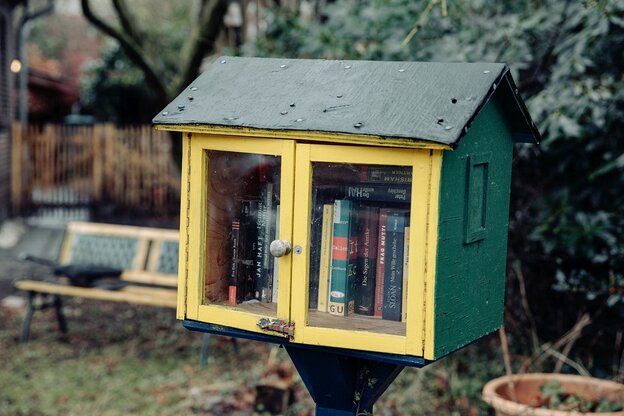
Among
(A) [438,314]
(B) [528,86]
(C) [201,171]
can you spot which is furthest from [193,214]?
(B) [528,86]

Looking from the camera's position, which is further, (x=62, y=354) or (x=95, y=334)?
(x=95, y=334)

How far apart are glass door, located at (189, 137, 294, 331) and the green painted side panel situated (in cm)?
48

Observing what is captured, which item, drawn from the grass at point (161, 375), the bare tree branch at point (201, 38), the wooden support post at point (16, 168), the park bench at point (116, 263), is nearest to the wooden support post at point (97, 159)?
the wooden support post at point (16, 168)

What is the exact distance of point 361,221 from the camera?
2.70m

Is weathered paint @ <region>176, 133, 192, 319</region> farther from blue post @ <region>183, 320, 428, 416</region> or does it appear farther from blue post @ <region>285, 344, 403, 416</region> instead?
blue post @ <region>285, 344, 403, 416</region>

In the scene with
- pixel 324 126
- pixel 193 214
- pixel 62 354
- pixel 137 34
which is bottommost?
pixel 62 354

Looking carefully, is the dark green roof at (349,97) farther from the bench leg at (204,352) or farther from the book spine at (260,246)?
the bench leg at (204,352)

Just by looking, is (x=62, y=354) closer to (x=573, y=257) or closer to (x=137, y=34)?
(x=137, y=34)

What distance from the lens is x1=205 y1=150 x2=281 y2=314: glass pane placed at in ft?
9.13

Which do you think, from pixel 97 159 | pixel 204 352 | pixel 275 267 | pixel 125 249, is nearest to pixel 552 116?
pixel 275 267

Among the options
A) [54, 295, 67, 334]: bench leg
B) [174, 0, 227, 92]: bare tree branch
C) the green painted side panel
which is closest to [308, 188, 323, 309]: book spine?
the green painted side panel

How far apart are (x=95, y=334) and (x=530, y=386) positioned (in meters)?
4.12

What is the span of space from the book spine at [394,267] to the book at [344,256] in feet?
0.35

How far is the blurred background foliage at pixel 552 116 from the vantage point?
4.89 meters
